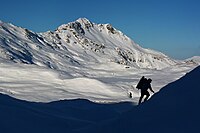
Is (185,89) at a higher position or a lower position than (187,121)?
higher

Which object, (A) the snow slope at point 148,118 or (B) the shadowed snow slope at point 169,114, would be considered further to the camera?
(A) the snow slope at point 148,118

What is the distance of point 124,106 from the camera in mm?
24719

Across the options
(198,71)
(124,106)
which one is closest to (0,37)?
(124,106)

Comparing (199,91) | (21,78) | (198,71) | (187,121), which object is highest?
(21,78)

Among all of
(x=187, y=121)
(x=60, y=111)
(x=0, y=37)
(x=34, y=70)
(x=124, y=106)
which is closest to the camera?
(x=187, y=121)

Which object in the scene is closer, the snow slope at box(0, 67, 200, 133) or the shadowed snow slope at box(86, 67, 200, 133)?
the shadowed snow slope at box(86, 67, 200, 133)

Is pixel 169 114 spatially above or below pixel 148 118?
above

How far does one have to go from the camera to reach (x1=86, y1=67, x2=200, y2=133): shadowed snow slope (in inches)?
384

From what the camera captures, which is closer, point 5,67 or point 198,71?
point 198,71

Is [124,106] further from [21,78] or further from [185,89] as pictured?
[21,78]

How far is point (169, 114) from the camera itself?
10.6 metres

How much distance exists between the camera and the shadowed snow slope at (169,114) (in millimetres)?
9750

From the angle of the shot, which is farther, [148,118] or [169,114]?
[148,118]

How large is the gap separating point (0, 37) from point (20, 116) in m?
165
